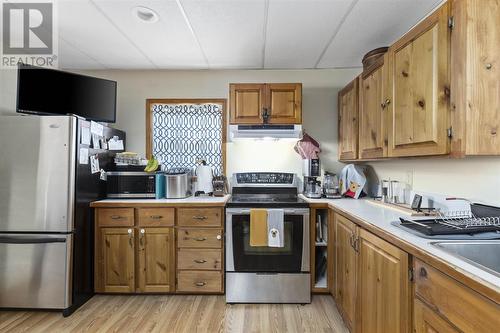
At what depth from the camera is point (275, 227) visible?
7.44ft

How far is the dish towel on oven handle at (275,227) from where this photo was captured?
7.36 ft

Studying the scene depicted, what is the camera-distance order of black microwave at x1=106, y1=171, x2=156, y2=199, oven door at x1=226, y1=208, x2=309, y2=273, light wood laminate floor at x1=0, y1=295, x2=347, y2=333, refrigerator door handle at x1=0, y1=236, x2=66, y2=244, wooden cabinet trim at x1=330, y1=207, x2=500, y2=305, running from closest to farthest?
wooden cabinet trim at x1=330, y1=207, x2=500, y2=305
light wood laminate floor at x1=0, y1=295, x2=347, y2=333
refrigerator door handle at x1=0, y1=236, x2=66, y2=244
oven door at x1=226, y1=208, x2=309, y2=273
black microwave at x1=106, y1=171, x2=156, y2=199

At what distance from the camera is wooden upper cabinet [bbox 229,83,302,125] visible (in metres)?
2.67

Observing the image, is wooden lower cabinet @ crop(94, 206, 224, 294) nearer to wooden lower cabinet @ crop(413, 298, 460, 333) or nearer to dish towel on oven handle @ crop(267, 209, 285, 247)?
dish towel on oven handle @ crop(267, 209, 285, 247)

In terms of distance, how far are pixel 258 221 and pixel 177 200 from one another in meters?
0.82

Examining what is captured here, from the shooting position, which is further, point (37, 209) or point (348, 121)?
point (348, 121)

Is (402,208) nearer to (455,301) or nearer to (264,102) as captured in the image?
(455,301)

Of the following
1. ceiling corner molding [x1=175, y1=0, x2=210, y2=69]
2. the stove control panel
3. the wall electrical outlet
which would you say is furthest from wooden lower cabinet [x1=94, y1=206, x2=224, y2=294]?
the wall electrical outlet

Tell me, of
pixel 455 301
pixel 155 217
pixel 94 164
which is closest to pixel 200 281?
pixel 155 217

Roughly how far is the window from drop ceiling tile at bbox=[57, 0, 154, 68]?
52 cm

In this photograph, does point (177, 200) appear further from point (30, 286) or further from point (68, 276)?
point (30, 286)

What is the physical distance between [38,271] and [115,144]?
1295 mm

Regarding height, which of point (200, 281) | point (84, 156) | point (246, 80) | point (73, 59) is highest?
point (73, 59)

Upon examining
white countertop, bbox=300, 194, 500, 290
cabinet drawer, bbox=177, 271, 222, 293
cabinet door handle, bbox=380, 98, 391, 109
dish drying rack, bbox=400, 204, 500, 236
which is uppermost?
cabinet door handle, bbox=380, 98, 391, 109
